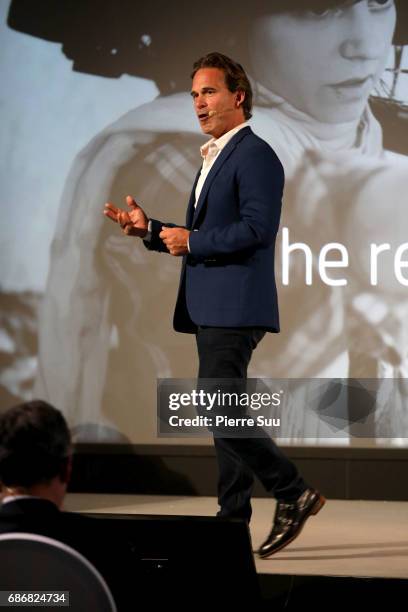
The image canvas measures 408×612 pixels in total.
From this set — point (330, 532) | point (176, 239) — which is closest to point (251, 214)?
point (176, 239)

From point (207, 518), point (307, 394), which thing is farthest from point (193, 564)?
point (307, 394)

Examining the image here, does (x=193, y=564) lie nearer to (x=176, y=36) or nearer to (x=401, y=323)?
(x=401, y=323)

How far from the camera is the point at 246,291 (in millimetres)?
2670

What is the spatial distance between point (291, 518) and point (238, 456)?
237 millimetres

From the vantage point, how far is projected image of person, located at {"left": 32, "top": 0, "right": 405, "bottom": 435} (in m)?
4.00

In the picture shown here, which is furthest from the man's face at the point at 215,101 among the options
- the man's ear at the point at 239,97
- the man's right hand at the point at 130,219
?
the man's right hand at the point at 130,219

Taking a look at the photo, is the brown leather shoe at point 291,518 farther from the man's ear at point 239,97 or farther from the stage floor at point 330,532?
the man's ear at point 239,97

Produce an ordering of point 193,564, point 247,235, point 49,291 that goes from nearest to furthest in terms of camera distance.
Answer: point 193,564 < point 247,235 < point 49,291

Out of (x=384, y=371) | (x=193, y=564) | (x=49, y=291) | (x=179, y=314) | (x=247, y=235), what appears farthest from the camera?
(x=49, y=291)

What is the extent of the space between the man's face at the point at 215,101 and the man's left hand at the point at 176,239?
1.05ft

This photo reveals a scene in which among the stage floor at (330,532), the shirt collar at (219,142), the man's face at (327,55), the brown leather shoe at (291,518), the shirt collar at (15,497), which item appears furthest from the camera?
the man's face at (327,55)

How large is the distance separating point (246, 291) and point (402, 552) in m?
0.87

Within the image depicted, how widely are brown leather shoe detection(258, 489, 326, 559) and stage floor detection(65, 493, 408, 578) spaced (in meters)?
0.04

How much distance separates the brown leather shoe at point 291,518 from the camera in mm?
2654
